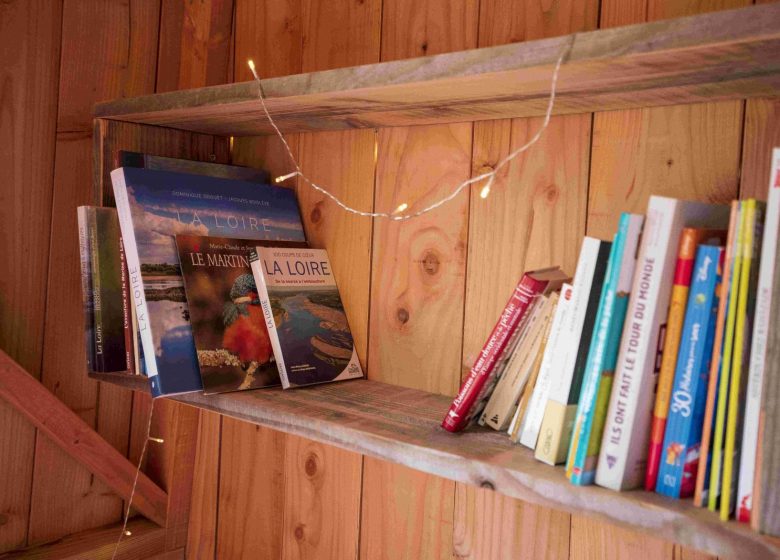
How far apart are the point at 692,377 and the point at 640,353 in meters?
0.05

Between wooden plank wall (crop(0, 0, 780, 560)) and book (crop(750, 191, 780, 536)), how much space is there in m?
0.27

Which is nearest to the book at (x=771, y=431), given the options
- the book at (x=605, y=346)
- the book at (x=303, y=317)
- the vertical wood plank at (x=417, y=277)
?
the book at (x=605, y=346)

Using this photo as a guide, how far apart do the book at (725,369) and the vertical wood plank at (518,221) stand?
309 millimetres

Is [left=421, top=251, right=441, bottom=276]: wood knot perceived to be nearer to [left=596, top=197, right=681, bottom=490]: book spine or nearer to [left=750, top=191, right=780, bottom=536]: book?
[left=596, top=197, right=681, bottom=490]: book spine

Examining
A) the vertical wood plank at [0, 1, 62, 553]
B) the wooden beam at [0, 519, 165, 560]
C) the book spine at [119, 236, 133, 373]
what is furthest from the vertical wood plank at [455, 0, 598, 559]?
the vertical wood plank at [0, 1, 62, 553]

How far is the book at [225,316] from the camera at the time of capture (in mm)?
987

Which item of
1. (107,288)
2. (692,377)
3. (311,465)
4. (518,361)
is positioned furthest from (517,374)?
(107,288)

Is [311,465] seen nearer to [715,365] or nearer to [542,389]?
[542,389]

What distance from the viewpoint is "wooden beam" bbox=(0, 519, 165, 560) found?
46.1 inches

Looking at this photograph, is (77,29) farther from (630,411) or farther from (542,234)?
(630,411)

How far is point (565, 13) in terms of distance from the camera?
91 centimetres

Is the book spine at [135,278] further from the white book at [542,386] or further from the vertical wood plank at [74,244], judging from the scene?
the white book at [542,386]

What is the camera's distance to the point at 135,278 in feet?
3.23

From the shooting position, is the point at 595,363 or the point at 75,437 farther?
the point at 75,437
